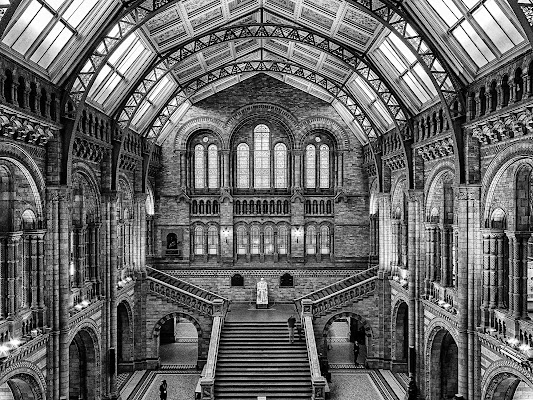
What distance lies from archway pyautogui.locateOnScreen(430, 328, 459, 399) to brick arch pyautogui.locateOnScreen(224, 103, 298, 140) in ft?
62.2

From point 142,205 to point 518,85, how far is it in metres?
22.9

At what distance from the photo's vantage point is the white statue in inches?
1422

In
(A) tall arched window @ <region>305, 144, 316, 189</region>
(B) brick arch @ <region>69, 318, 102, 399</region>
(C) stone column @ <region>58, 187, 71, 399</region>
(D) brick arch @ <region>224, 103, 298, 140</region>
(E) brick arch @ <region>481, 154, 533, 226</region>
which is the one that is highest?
(D) brick arch @ <region>224, 103, 298, 140</region>

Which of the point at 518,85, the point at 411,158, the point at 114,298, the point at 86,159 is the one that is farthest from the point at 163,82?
the point at 518,85

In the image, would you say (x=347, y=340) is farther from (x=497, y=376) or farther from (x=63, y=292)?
(x=63, y=292)

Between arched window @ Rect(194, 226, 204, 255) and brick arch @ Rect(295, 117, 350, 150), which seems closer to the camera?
brick arch @ Rect(295, 117, 350, 150)

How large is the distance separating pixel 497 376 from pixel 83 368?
18.0 meters

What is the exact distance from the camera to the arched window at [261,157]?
126 feet

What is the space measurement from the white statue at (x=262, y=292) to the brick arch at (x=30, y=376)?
63.5 feet

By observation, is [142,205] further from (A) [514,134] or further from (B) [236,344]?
(A) [514,134]

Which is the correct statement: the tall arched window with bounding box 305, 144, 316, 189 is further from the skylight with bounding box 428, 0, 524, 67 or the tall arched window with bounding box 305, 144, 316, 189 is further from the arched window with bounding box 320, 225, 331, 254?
the skylight with bounding box 428, 0, 524, 67

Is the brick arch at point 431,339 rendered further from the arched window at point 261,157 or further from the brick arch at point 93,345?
the arched window at point 261,157

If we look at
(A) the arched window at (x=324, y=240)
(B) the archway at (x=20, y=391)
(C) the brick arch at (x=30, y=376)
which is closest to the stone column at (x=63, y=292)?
(C) the brick arch at (x=30, y=376)

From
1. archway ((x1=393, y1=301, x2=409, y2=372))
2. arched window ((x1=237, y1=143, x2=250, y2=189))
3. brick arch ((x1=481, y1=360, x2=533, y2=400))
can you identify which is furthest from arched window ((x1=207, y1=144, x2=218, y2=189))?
brick arch ((x1=481, y1=360, x2=533, y2=400))
